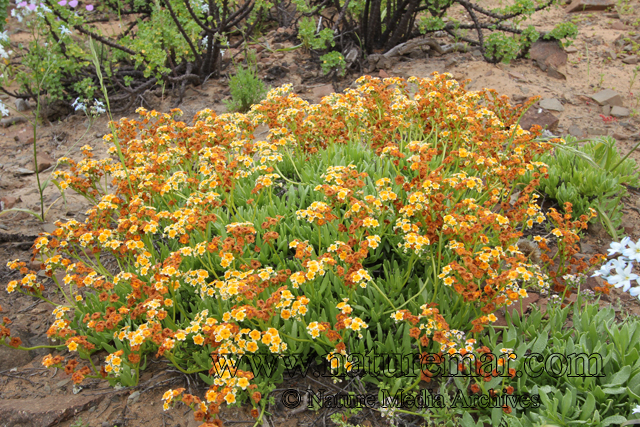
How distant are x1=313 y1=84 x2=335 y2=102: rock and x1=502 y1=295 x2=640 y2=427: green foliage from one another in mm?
4114

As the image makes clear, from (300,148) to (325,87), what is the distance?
2.60m

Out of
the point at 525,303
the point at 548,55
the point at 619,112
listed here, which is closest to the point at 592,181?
the point at 525,303

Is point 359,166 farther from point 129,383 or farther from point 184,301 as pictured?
point 129,383

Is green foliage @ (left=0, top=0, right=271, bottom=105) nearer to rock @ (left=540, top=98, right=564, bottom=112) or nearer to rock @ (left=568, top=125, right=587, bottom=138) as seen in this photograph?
rock @ (left=540, top=98, right=564, bottom=112)

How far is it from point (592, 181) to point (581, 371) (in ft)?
6.13

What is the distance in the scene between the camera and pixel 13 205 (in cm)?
423

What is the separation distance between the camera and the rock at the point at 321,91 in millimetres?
5904

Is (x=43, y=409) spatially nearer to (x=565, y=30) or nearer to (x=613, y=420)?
(x=613, y=420)

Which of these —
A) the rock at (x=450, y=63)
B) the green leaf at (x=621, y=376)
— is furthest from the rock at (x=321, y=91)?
the green leaf at (x=621, y=376)

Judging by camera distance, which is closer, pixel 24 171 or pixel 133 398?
pixel 133 398

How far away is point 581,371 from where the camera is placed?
A: 219 centimetres

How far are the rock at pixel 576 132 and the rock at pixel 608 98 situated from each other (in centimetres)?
74

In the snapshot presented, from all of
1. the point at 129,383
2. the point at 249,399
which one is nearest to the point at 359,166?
the point at 249,399

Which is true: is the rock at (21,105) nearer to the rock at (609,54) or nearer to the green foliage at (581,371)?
the green foliage at (581,371)
